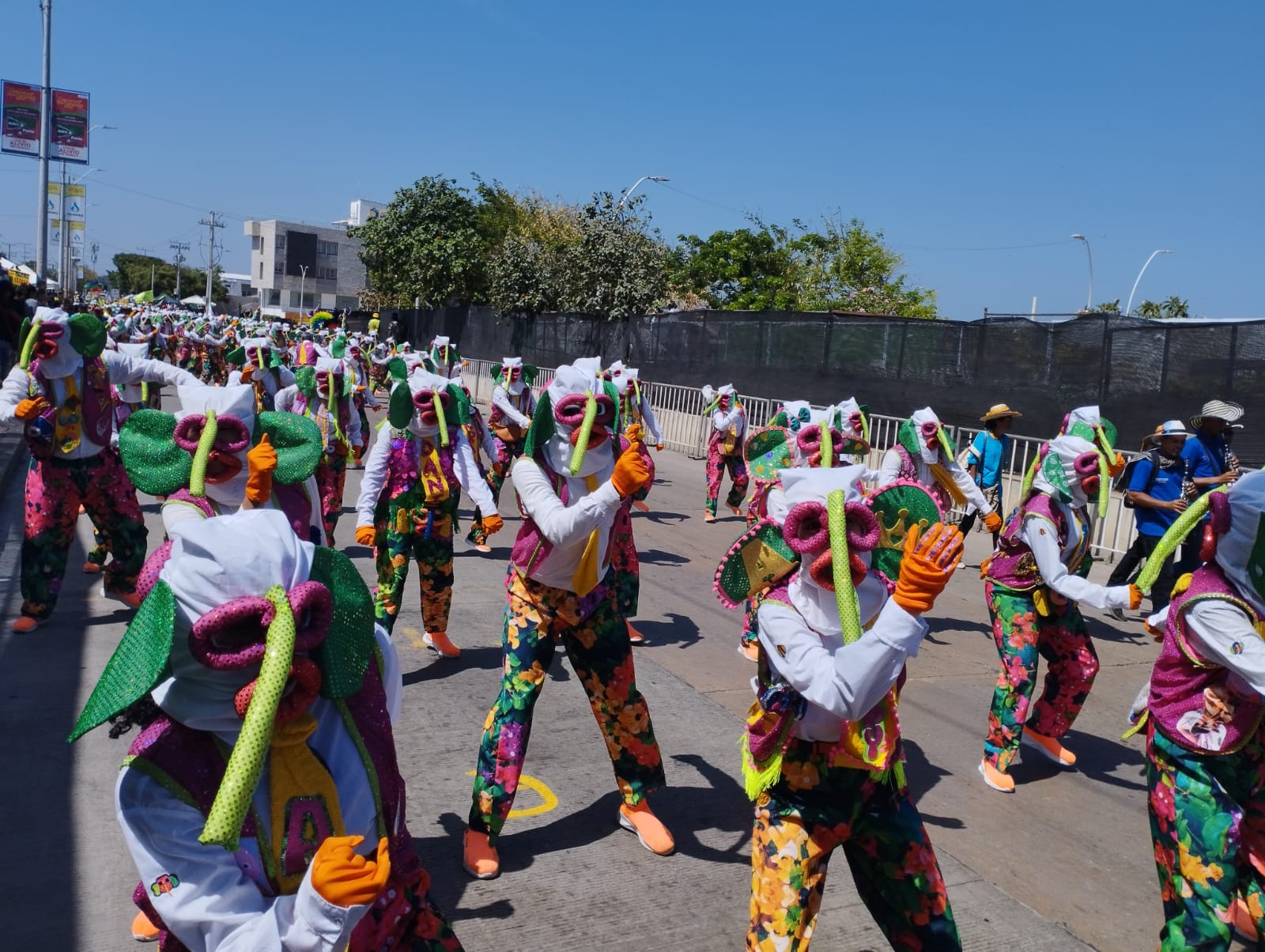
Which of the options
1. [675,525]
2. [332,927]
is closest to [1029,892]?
[332,927]

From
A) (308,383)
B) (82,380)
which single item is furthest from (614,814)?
(308,383)

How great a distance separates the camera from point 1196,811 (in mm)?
3471

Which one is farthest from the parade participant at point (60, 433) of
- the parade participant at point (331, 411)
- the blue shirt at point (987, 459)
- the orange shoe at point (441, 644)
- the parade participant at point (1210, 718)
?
the blue shirt at point (987, 459)

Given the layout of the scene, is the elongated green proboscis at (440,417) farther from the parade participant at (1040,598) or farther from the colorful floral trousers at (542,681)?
the parade participant at (1040,598)

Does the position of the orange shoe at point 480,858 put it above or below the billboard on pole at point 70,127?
below

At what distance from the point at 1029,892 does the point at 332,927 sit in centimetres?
364

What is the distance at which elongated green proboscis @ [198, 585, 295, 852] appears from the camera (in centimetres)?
172

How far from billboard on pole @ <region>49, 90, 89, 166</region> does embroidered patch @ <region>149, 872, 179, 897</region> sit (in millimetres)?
48761

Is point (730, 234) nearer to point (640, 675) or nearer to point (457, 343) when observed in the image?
point (457, 343)

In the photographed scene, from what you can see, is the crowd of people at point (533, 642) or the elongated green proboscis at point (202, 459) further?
the elongated green proboscis at point (202, 459)

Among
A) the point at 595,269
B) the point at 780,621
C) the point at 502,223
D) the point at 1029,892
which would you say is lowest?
the point at 1029,892

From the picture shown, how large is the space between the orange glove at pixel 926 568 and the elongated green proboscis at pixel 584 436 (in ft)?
6.34

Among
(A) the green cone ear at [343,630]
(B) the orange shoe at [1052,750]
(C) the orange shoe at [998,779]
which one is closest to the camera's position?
(A) the green cone ear at [343,630]

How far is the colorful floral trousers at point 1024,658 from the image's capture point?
17.9 feet
